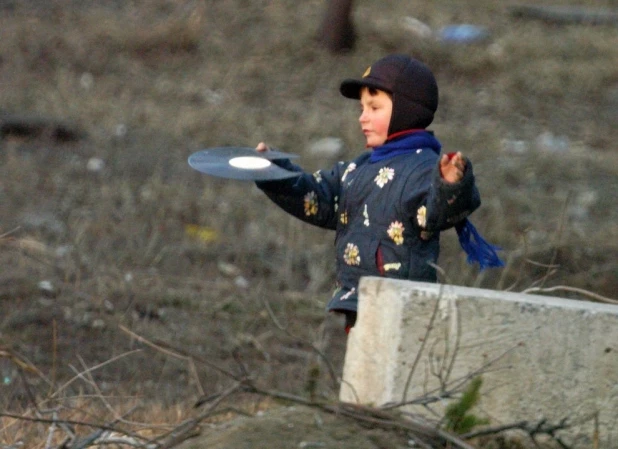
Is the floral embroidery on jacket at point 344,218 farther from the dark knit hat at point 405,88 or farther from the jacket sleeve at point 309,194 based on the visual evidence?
the dark knit hat at point 405,88

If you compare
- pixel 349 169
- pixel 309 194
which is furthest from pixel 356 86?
pixel 309 194

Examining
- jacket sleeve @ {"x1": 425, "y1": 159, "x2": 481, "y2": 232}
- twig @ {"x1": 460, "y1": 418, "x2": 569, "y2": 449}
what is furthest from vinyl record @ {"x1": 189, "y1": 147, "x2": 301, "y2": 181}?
twig @ {"x1": 460, "y1": 418, "x2": 569, "y2": 449}

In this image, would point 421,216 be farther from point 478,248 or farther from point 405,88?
point 405,88

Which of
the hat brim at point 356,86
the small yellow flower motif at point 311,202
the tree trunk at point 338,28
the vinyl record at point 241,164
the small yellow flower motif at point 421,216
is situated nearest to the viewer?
the small yellow flower motif at point 421,216

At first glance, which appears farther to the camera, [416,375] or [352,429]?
[416,375]

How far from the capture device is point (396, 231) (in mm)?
3908

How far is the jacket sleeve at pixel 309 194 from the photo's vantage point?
409 centimetres

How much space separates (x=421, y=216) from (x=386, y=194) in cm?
17

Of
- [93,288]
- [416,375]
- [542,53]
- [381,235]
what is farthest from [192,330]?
[542,53]

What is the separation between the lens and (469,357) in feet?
11.3

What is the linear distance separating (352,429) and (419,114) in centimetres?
126

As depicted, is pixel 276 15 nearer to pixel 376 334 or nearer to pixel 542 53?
pixel 542 53

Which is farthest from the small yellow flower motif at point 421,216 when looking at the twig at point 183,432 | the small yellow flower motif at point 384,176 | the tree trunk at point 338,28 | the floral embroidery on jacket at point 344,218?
the tree trunk at point 338,28

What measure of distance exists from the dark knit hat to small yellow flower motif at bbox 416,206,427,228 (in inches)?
13.0
